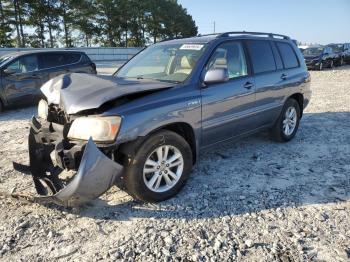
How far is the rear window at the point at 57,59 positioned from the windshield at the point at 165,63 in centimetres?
572

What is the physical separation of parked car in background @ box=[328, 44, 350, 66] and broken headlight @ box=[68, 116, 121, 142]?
2358 centimetres

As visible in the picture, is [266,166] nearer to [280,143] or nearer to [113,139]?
[280,143]

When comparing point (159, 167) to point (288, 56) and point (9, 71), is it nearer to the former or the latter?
point (288, 56)

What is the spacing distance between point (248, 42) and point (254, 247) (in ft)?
10.3

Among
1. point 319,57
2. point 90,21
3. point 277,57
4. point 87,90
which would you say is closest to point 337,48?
point 319,57

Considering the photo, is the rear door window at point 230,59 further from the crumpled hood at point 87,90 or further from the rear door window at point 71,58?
the rear door window at point 71,58

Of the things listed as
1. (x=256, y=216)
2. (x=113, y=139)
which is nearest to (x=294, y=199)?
(x=256, y=216)

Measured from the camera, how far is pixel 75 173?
11.2 feet

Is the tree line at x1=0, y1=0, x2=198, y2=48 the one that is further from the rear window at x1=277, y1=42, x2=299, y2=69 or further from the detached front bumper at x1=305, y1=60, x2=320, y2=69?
the rear window at x1=277, y1=42, x2=299, y2=69

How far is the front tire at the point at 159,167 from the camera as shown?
3.60 metres

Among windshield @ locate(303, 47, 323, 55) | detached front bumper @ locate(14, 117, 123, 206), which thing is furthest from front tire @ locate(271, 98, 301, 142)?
windshield @ locate(303, 47, 323, 55)

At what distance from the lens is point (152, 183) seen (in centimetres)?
381

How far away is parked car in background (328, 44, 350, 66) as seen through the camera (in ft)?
77.8

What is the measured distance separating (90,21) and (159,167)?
46515 millimetres
